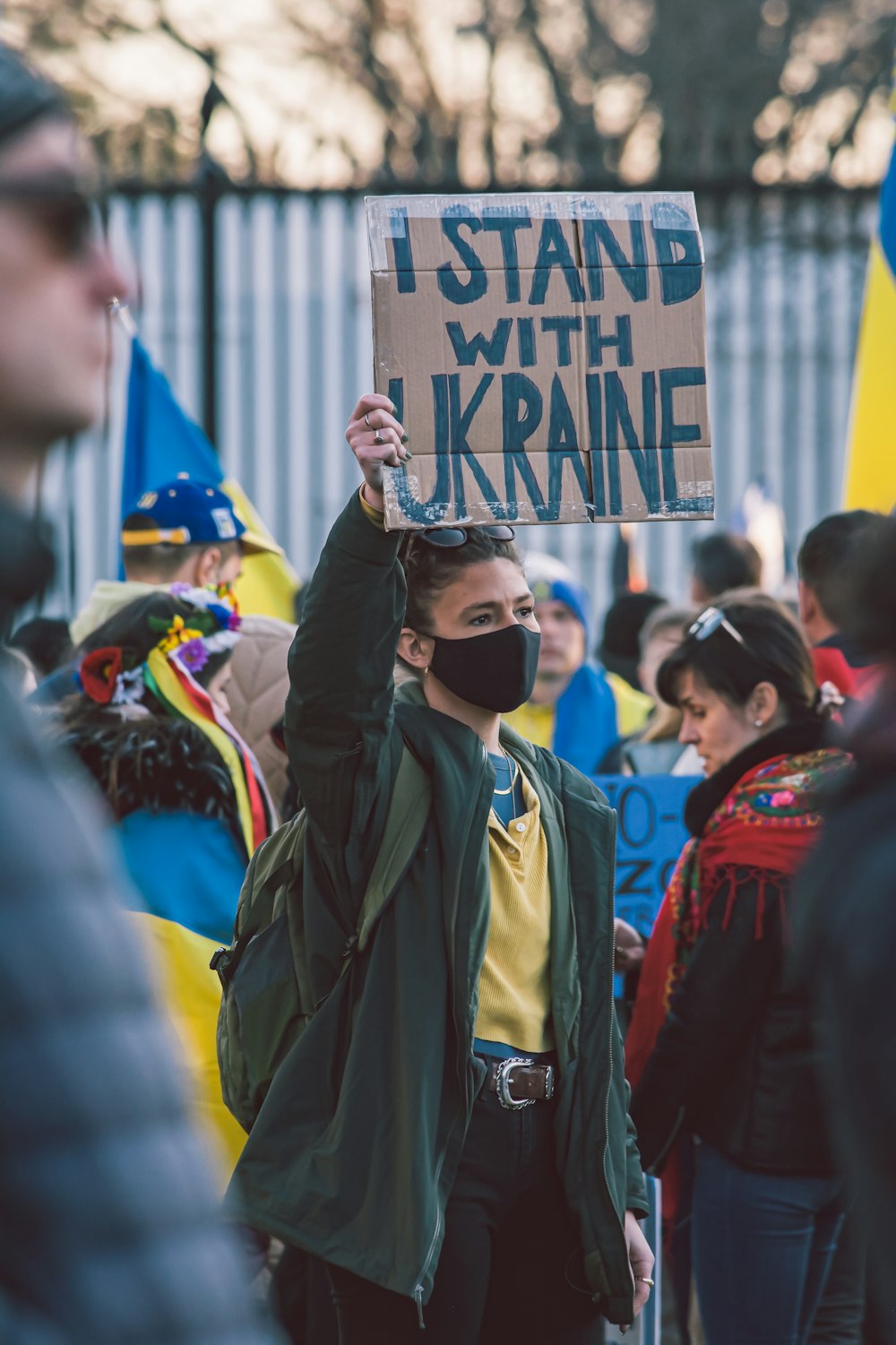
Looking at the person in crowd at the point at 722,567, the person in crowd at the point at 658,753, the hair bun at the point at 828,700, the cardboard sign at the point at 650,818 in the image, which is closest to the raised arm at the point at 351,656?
the hair bun at the point at 828,700

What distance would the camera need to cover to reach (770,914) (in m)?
3.18

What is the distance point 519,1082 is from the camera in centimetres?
253

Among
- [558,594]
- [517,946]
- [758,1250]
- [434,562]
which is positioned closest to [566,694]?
[558,594]

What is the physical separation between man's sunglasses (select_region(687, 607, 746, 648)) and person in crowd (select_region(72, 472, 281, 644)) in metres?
1.28

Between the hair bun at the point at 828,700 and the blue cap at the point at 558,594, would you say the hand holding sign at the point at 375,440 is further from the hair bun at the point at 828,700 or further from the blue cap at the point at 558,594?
the blue cap at the point at 558,594

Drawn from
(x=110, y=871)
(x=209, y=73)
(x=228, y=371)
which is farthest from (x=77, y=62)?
(x=110, y=871)

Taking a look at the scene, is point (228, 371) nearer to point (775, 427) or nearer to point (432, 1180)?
point (775, 427)

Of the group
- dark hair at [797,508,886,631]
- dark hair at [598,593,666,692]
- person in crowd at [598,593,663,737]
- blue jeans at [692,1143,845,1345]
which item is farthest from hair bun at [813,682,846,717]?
dark hair at [598,593,666,692]

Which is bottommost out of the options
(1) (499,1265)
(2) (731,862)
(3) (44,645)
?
(1) (499,1265)

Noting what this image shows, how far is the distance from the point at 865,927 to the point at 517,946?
1.50m

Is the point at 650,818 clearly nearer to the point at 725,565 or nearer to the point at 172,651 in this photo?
the point at 172,651

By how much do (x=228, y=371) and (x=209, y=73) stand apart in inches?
94.4

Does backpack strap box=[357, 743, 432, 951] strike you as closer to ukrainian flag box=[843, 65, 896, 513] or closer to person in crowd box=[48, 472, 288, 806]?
person in crowd box=[48, 472, 288, 806]

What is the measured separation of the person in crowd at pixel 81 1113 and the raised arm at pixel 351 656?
1.41m
